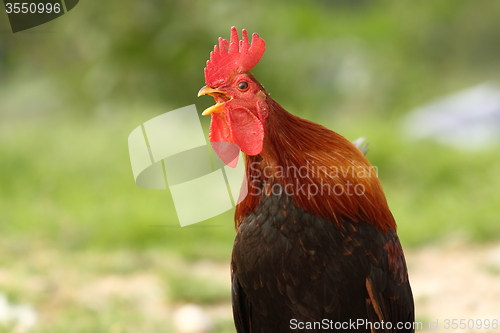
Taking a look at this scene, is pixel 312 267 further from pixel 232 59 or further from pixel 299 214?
pixel 232 59

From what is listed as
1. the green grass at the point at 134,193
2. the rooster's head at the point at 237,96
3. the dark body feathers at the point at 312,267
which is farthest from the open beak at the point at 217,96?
→ the green grass at the point at 134,193

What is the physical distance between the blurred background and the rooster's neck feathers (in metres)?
1.56

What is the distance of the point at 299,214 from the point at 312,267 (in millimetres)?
225

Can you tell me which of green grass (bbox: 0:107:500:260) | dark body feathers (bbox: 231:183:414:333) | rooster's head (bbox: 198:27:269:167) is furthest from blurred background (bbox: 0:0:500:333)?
rooster's head (bbox: 198:27:269:167)

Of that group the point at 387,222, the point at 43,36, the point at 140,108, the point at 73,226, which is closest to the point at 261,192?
the point at 387,222

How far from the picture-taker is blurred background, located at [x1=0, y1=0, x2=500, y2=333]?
395 cm

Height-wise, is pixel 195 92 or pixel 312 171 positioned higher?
pixel 195 92

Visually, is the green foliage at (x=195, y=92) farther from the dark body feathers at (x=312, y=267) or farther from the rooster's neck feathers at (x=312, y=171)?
the rooster's neck feathers at (x=312, y=171)

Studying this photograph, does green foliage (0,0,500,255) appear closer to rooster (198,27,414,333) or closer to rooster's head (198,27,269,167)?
rooster (198,27,414,333)

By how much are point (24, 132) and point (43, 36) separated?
1.74m

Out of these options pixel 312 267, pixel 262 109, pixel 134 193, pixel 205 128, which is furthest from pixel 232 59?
pixel 205 128

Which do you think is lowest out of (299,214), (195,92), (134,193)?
(299,214)

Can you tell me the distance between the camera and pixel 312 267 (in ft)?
7.24

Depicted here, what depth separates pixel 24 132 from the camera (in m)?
6.63
